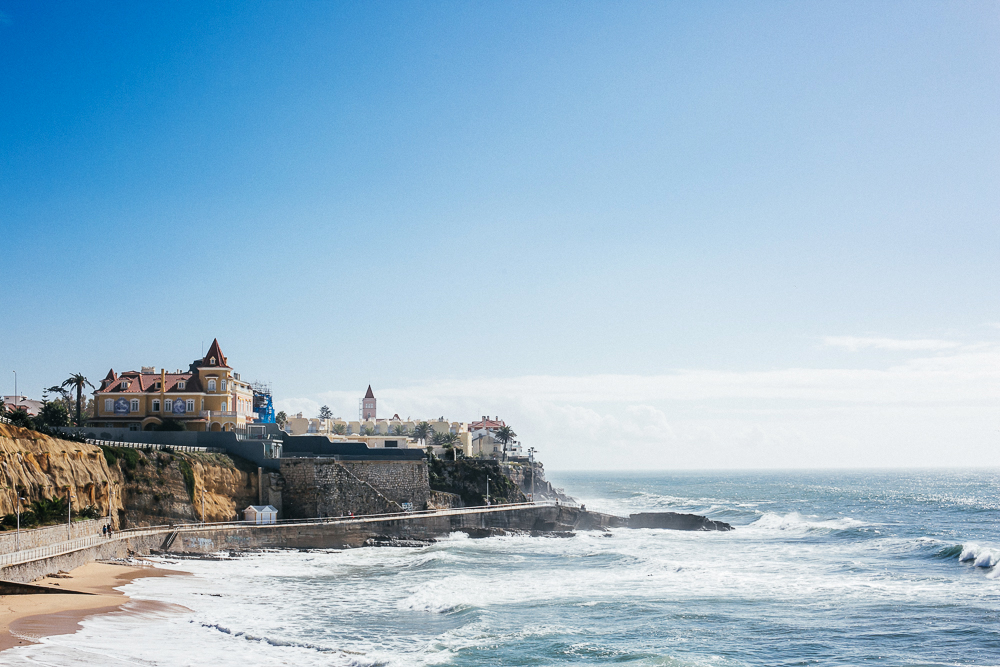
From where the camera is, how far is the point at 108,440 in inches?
1895

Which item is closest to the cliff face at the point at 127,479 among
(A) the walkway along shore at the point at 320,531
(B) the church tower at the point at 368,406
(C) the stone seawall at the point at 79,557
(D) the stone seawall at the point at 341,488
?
(A) the walkway along shore at the point at 320,531

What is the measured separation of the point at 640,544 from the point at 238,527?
82.5 ft

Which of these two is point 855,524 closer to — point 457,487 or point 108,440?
point 457,487

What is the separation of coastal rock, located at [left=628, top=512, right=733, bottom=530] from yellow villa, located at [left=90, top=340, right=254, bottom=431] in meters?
32.3

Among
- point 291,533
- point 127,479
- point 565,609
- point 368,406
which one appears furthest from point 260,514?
point 368,406

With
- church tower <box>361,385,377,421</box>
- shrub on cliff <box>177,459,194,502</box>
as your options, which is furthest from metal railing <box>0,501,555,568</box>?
church tower <box>361,385,377,421</box>

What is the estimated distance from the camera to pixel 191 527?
141ft

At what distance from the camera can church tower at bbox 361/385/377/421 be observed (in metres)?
111

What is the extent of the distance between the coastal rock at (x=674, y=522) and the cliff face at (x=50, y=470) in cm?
3974

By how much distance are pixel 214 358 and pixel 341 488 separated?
14577 mm

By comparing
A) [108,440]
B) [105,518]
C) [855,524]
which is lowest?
[855,524]

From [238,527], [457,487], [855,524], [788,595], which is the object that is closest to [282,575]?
[238,527]

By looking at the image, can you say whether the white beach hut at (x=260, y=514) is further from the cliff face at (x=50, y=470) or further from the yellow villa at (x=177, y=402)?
the yellow villa at (x=177, y=402)

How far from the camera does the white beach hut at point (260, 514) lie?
155 ft
